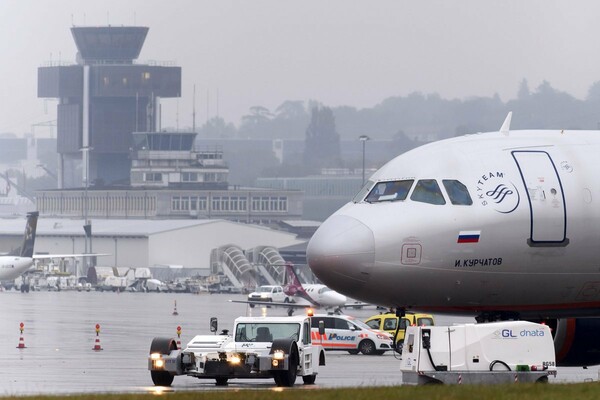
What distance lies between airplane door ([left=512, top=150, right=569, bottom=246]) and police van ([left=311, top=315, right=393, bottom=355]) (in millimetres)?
35807

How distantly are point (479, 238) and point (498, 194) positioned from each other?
906 mm

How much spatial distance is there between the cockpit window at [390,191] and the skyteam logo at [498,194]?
1.38 metres

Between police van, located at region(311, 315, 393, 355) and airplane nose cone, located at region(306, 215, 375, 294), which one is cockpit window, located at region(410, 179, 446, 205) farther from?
police van, located at region(311, 315, 393, 355)

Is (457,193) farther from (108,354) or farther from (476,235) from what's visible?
(108,354)

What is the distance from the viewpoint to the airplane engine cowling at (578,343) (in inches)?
1154

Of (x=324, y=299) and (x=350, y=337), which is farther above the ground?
(x=350, y=337)

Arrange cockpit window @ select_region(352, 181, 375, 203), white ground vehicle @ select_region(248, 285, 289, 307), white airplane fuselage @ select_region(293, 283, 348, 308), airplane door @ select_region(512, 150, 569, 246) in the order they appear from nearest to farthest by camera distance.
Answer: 1. airplane door @ select_region(512, 150, 569, 246)
2. cockpit window @ select_region(352, 181, 375, 203)
3. white airplane fuselage @ select_region(293, 283, 348, 308)
4. white ground vehicle @ select_region(248, 285, 289, 307)

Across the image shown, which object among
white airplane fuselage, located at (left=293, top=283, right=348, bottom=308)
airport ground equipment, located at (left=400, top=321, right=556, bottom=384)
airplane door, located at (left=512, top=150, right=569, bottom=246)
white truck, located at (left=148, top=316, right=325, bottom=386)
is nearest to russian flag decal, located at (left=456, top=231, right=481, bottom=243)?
Answer: airplane door, located at (left=512, top=150, right=569, bottom=246)

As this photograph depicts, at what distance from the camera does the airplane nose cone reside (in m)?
27.1

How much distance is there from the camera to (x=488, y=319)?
28938 mm

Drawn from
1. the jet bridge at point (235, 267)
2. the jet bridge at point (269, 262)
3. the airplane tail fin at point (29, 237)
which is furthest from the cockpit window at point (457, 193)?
the jet bridge at point (235, 267)

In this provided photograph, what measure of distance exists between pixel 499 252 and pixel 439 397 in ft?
14.7

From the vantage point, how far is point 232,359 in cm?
3741

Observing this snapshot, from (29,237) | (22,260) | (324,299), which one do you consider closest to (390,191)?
(324,299)
